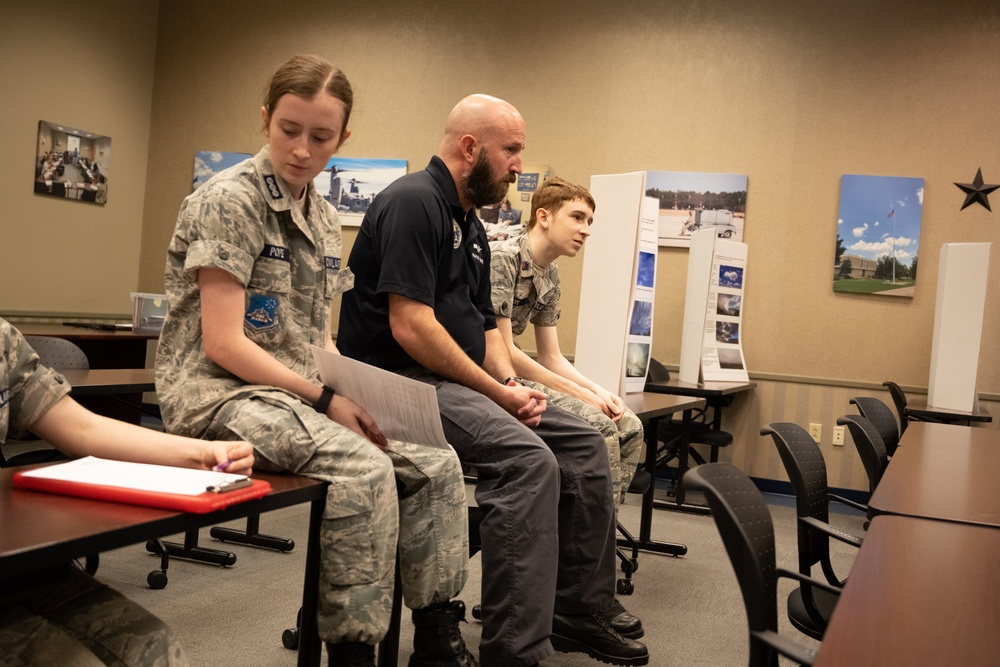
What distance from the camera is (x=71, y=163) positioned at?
253 inches

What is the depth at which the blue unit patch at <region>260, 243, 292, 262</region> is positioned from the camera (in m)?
1.82

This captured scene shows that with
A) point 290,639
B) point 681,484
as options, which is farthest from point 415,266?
point 681,484

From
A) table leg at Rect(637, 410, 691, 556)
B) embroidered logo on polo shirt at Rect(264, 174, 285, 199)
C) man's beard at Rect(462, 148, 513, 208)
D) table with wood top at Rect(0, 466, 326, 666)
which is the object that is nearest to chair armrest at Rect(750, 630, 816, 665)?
table with wood top at Rect(0, 466, 326, 666)

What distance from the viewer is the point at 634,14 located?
244 inches

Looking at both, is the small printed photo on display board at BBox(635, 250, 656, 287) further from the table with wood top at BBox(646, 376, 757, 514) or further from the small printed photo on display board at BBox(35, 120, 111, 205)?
the small printed photo on display board at BBox(35, 120, 111, 205)

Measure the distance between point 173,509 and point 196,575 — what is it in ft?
7.35

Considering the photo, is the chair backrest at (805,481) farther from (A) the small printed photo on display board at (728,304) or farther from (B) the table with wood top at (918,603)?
(A) the small printed photo on display board at (728,304)

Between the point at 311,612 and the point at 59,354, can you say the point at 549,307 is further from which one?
the point at 59,354

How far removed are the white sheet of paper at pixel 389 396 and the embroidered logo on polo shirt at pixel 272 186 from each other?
316mm

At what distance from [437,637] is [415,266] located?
84cm

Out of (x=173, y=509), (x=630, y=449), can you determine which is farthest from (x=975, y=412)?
(x=173, y=509)

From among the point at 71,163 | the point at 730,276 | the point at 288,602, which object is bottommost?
the point at 288,602

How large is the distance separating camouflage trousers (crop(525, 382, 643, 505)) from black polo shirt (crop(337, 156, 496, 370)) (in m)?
0.58

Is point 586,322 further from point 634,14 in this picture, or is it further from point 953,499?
point 634,14
